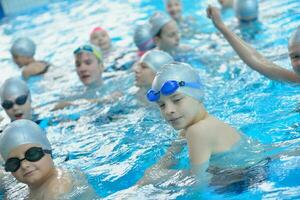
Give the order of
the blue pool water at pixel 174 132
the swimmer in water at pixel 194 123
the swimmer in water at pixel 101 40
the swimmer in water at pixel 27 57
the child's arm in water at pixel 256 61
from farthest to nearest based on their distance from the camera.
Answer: the swimmer in water at pixel 101 40, the swimmer in water at pixel 27 57, the child's arm in water at pixel 256 61, the blue pool water at pixel 174 132, the swimmer in water at pixel 194 123

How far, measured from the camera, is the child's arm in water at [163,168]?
15.2ft

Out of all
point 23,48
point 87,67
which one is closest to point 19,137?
point 87,67

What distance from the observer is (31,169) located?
438 cm

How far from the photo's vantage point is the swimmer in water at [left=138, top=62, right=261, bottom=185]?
13.9 feet

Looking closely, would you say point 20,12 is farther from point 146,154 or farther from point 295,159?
point 295,159

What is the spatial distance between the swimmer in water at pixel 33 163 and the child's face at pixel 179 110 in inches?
41.3

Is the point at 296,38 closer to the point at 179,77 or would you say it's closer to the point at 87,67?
the point at 179,77

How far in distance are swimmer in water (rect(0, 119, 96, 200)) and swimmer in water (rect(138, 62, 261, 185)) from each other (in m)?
0.80

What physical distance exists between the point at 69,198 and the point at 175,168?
1.06 metres

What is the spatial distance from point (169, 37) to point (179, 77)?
4.19 metres

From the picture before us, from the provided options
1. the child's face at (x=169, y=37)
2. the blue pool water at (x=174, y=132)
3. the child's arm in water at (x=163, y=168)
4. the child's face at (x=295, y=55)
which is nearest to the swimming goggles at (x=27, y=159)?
the blue pool water at (x=174, y=132)

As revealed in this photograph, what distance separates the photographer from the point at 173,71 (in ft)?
14.7

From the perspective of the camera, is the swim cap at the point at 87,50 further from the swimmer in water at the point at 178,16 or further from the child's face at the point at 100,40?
the swimmer in water at the point at 178,16

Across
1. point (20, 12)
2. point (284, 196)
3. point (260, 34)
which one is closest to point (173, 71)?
point (284, 196)
